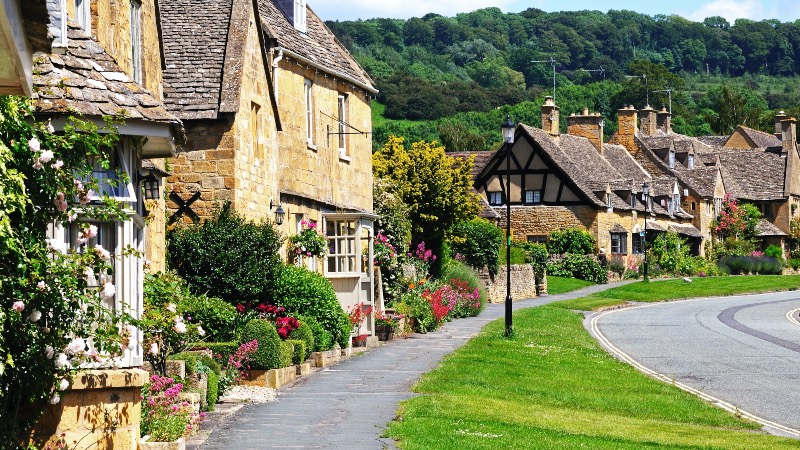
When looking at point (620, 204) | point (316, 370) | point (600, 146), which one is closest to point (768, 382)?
point (316, 370)

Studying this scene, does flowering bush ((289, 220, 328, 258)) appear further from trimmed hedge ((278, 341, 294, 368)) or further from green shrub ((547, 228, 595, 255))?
green shrub ((547, 228, 595, 255))

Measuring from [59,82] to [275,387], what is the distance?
28.4 feet

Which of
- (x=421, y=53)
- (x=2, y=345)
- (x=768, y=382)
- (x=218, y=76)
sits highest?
(x=421, y=53)

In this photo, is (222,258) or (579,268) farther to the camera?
(579,268)

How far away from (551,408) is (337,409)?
4.14 metres

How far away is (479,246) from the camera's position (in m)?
52.0

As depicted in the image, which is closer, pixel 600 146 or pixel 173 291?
pixel 173 291

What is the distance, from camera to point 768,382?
2558 centimetres

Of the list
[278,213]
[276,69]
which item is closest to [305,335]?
[278,213]

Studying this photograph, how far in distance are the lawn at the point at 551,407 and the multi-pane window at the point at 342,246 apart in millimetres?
3500

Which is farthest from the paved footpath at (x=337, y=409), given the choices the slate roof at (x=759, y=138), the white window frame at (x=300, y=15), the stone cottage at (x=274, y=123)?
the slate roof at (x=759, y=138)

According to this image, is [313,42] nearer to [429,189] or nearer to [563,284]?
[429,189]

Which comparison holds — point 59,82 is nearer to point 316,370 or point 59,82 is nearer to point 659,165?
point 316,370

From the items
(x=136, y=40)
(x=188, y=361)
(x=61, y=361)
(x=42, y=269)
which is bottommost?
(x=188, y=361)
